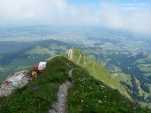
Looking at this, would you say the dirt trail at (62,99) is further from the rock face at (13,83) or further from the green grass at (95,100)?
the rock face at (13,83)

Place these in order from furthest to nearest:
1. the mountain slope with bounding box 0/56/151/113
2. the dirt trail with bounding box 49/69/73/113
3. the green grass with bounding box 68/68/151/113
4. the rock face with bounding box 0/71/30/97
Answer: the rock face with bounding box 0/71/30/97
the dirt trail with bounding box 49/69/73/113
the mountain slope with bounding box 0/56/151/113
the green grass with bounding box 68/68/151/113

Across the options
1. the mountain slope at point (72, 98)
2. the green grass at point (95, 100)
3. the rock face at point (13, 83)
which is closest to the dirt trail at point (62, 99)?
the mountain slope at point (72, 98)

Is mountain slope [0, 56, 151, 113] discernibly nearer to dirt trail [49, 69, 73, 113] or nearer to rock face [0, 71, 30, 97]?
dirt trail [49, 69, 73, 113]

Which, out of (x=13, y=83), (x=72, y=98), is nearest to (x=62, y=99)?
(x=72, y=98)

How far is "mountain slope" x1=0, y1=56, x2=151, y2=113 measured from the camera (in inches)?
1687

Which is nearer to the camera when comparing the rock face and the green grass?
the green grass

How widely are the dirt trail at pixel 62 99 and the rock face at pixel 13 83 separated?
7033 millimetres

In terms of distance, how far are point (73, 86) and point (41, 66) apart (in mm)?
13448

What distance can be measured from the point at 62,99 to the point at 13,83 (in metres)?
13.1

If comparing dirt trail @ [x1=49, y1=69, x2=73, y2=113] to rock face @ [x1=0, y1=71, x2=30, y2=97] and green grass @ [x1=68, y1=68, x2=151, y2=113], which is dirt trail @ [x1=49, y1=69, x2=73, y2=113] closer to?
green grass @ [x1=68, y1=68, x2=151, y2=113]

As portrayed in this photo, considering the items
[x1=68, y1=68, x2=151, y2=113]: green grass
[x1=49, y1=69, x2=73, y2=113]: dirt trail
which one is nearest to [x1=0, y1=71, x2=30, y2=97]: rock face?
[x1=49, y1=69, x2=73, y2=113]: dirt trail

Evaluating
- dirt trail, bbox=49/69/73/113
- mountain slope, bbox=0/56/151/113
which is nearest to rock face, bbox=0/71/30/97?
mountain slope, bbox=0/56/151/113

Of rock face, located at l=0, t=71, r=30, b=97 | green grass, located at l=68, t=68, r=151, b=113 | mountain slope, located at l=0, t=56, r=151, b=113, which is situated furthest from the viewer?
rock face, located at l=0, t=71, r=30, b=97

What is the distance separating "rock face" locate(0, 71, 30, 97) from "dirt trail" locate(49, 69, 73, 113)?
23.1 ft
